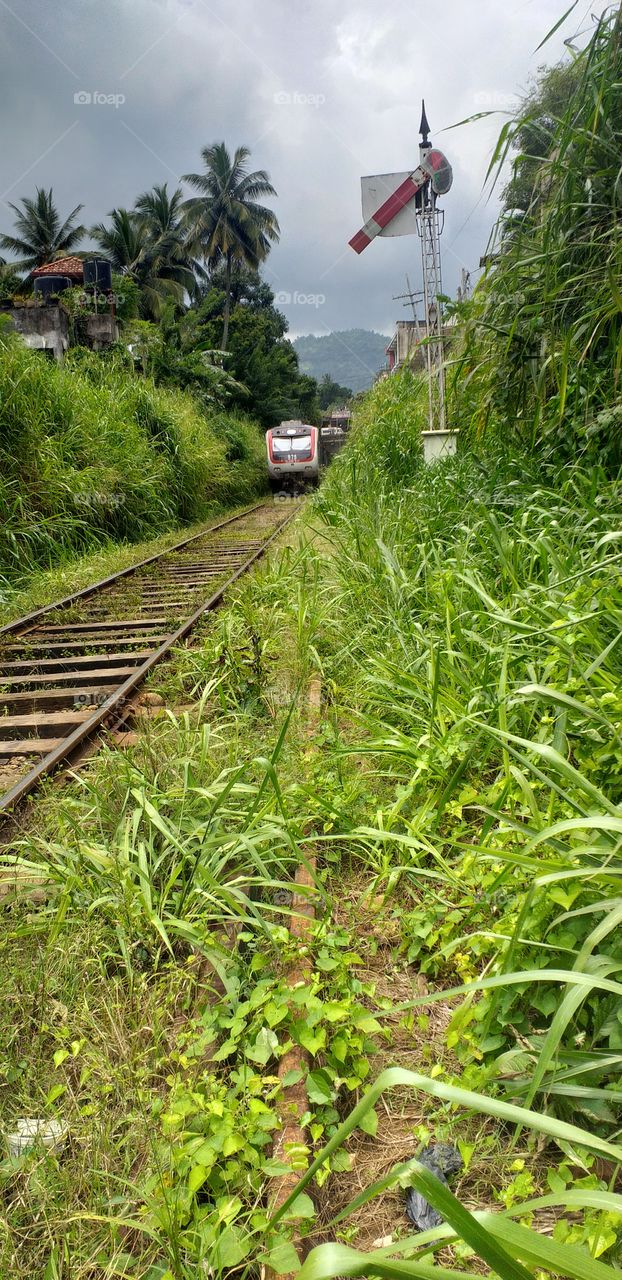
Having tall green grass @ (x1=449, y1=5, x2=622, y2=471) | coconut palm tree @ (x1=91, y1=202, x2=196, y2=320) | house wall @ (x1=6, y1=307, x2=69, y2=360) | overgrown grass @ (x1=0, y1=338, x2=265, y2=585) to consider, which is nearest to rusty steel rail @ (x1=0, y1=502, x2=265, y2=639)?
overgrown grass @ (x1=0, y1=338, x2=265, y2=585)

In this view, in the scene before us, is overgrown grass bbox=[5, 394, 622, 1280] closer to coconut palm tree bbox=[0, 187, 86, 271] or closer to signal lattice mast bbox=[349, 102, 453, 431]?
signal lattice mast bbox=[349, 102, 453, 431]

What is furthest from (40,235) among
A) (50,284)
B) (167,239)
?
(50,284)

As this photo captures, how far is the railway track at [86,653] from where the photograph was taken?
3344 mm

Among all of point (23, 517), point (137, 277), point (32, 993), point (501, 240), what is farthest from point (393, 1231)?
point (137, 277)

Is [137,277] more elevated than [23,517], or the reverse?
[137,277]

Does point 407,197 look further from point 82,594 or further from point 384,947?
point 384,947

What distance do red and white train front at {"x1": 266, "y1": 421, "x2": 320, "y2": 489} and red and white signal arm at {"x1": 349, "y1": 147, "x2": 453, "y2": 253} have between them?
14.1 metres

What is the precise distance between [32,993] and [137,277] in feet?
135

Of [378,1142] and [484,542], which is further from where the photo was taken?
[484,542]

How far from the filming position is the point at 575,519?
10.9ft

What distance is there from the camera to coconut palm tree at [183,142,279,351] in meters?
39.0

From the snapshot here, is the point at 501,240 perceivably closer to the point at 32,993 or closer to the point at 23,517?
the point at 32,993

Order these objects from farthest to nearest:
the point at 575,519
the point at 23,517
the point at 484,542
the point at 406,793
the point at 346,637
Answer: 1. the point at 23,517
2. the point at 346,637
3. the point at 484,542
4. the point at 575,519
5. the point at 406,793

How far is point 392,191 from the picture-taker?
19.7ft
